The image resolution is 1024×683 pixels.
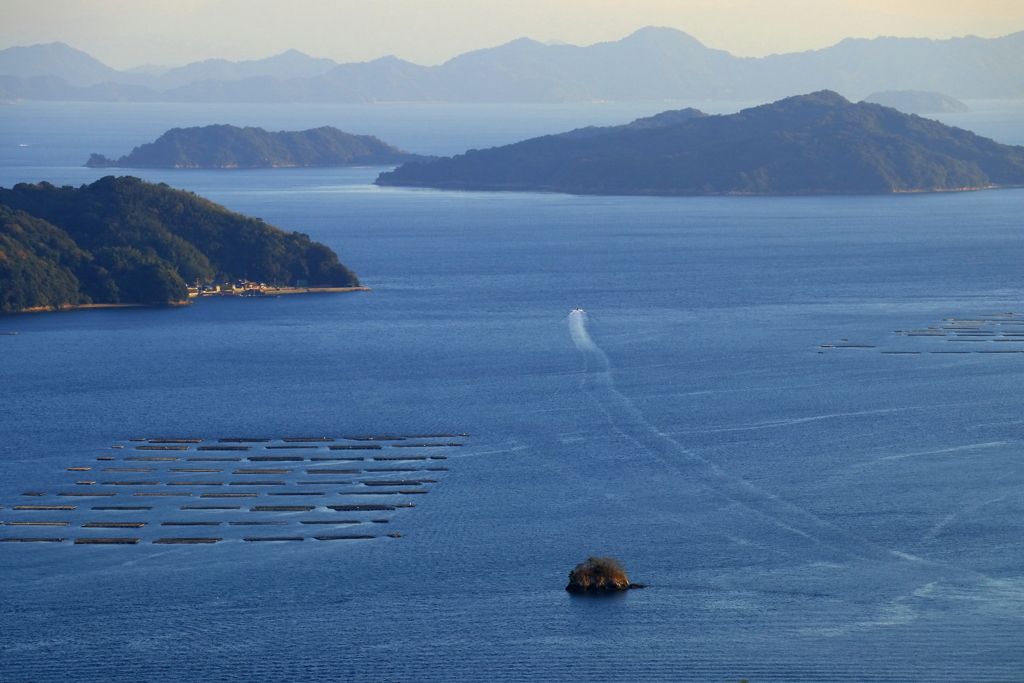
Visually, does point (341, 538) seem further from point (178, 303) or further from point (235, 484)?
point (178, 303)

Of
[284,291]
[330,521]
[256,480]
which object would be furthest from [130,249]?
[330,521]

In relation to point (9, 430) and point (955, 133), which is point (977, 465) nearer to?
point (9, 430)

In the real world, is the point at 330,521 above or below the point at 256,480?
below

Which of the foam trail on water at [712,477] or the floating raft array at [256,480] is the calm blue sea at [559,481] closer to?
the foam trail on water at [712,477]

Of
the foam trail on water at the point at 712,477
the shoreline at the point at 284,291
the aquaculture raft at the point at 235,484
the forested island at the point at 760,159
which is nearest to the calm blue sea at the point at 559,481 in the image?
the foam trail on water at the point at 712,477

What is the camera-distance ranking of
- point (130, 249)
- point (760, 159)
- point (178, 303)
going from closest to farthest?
1. point (178, 303)
2. point (130, 249)
3. point (760, 159)

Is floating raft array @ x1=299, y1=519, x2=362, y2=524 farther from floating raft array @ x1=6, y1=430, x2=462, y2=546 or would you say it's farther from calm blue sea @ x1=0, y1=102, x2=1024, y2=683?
calm blue sea @ x1=0, y1=102, x2=1024, y2=683
